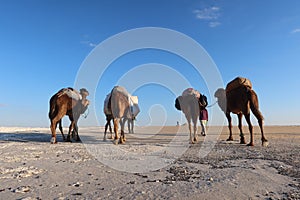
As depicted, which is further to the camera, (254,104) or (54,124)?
(54,124)

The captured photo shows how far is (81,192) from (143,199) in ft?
3.45

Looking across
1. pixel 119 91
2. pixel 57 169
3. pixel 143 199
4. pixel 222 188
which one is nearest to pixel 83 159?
pixel 57 169

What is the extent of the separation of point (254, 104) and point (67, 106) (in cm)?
913

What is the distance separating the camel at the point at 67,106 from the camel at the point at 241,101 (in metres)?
8.11

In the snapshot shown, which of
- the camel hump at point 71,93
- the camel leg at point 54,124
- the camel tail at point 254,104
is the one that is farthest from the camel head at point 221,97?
the camel leg at point 54,124

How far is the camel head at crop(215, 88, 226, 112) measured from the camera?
12422mm

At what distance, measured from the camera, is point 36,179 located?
4.50 metres

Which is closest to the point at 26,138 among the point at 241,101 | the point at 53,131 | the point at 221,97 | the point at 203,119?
the point at 53,131

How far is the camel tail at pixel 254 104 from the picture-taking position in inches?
381

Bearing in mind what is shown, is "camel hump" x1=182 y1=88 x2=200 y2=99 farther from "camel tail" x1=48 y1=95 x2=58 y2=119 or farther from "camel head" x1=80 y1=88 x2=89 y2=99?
"camel tail" x1=48 y1=95 x2=58 y2=119

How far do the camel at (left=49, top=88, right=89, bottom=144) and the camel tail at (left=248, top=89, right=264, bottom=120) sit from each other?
8.95 metres

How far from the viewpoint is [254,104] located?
9836 millimetres

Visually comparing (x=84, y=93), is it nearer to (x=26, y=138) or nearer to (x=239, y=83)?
(x=26, y=138)

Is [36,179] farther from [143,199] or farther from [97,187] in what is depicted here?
[143,199]
